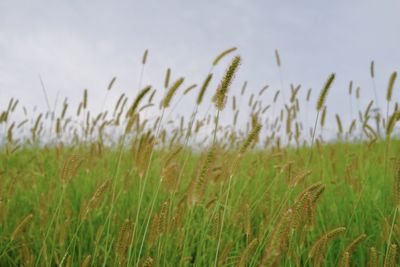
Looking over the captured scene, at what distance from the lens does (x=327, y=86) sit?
4.92 ft

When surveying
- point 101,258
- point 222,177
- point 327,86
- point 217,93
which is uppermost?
point 327,86

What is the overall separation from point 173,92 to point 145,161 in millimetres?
266

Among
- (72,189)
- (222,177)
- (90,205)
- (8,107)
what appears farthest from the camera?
(8,107)

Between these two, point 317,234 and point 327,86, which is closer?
point 327,86

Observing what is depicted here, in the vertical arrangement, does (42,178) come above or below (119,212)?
above

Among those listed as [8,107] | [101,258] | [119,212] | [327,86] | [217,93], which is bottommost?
[101,258]

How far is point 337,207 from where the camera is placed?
264 cm

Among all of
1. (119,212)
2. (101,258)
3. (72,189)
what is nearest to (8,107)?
(72,189)

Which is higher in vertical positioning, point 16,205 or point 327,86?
point 327,86

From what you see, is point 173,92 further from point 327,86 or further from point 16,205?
point 16,205

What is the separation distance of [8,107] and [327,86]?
123 inches

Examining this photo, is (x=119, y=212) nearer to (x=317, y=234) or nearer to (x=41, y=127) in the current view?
(x=317, y=234)

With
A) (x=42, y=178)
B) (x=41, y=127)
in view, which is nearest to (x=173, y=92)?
(x=42, y=178)

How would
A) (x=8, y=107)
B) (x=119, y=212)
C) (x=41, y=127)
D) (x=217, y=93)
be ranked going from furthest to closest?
(x=41, y=127), (x=8, y=107), (x=119, y=212), (x=217, y=93)
